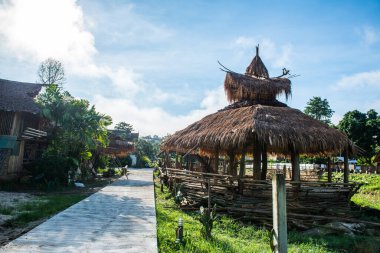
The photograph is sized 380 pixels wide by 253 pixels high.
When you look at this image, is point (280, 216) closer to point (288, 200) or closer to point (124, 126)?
point (288, 200)

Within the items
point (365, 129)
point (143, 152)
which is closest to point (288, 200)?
point (365, 129)

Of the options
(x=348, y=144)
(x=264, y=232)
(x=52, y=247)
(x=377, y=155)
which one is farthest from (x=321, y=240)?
(x=377, y=155)

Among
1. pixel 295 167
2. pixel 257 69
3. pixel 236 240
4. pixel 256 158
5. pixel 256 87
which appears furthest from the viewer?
pixel 257 69

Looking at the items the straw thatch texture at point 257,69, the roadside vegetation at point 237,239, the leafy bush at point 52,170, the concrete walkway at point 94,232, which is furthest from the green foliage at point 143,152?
the roadside vegetation at point 237,239

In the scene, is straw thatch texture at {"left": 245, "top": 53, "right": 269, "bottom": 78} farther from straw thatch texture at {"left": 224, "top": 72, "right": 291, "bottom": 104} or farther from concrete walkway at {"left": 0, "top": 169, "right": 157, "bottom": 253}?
concrete walkway at {"left": 0, "top": 169, "right": 157, "bottom": 253}

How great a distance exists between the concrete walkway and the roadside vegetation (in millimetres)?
425

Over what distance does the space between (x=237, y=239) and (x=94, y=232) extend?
370cm

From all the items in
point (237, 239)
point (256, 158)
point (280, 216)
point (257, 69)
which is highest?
point (257, 69)

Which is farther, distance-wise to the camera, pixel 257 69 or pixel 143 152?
pixel 143 152

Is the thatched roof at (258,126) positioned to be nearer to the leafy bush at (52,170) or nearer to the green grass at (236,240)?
the green grass at (236,240)

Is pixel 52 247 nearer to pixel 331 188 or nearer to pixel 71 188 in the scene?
pixel 331 188

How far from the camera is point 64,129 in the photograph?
18109 mm

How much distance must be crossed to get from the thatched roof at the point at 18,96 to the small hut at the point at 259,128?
7988 mm

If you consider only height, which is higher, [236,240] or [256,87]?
[256,87]
